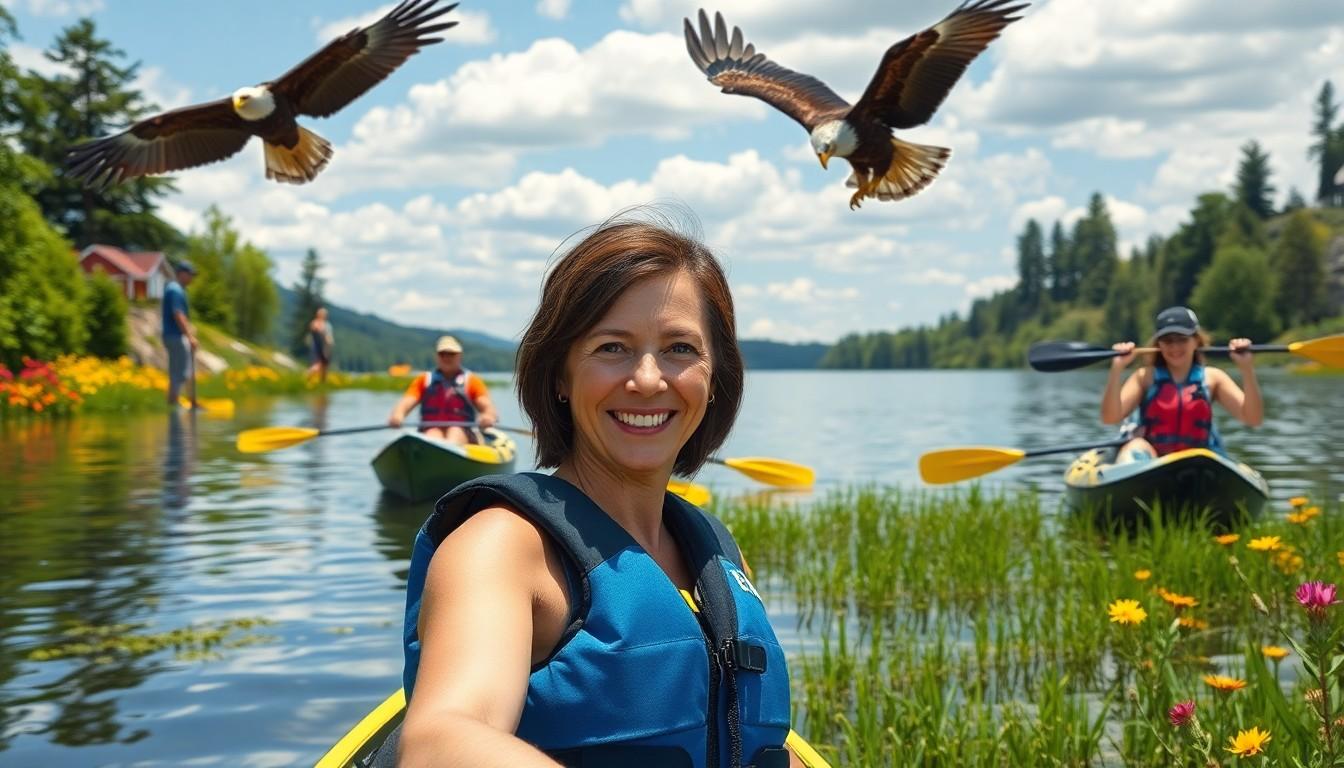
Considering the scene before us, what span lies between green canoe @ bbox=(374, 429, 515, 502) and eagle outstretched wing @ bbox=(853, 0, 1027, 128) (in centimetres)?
665

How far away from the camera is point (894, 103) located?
6078 mm

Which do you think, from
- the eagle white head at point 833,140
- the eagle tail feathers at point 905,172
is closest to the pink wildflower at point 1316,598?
the eagle white head at point 833,140

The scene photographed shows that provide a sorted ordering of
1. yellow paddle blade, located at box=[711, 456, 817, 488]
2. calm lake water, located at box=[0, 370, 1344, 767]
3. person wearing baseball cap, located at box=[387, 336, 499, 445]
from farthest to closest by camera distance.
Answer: person wearing baseball cap, located at box=[387, 336, 499, 445] < yellow paddle blade, located at box=[711, 456, 817, 488] < calm lake water, located at box=[0, 370, 1344, 767]

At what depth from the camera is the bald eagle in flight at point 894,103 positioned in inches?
227

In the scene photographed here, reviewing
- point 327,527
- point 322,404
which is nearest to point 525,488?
point 327,527

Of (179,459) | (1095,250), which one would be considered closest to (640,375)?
(179,459)

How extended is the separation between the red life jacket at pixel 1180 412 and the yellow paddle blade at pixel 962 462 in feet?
3.99

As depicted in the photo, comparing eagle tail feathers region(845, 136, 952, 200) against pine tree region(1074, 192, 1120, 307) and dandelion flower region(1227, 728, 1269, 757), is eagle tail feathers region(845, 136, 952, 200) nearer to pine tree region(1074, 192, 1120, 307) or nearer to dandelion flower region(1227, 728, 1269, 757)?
dandelion flower region(1227, 728, 1269, 757)

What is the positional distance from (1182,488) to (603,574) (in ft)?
26.5

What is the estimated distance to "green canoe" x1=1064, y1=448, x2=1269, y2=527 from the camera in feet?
29.2

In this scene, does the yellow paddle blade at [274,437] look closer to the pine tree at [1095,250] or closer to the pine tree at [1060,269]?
the pine tree at [1095,250]

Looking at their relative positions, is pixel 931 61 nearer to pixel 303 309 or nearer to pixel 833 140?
pixel 833 140

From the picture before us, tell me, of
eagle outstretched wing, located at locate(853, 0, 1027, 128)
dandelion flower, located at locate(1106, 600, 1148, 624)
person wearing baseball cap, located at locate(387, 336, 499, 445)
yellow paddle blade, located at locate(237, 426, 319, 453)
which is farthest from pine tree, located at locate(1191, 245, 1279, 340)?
dandelion flower, located at locate(1106, 600, 1148, 624)

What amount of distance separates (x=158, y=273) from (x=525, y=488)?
71.3 m
